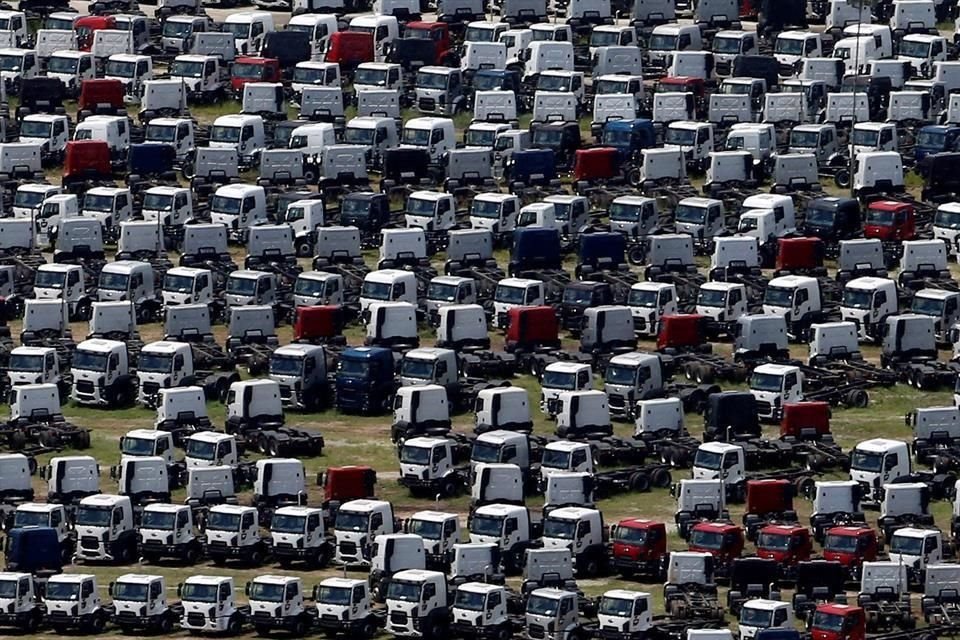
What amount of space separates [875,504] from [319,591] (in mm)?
27466

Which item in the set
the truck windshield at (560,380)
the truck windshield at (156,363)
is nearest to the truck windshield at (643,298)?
the truck windshield at (560,380)

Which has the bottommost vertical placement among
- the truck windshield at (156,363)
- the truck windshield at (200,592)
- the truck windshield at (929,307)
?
the truck windshield at (929,307)

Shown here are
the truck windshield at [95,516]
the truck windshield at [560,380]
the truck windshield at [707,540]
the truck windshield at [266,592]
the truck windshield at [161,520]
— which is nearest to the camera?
the truck windshield at [266,592]

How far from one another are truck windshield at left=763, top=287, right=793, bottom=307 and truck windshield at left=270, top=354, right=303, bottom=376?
2414 cm

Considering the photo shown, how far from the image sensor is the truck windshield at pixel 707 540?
162 meters

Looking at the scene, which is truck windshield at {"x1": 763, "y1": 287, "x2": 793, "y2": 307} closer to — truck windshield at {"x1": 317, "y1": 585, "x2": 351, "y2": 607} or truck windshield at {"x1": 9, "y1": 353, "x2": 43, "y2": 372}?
truck windshield at {"x1": 9, "y1": 353, "x2": 43, "y2": 372}

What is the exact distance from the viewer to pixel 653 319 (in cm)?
19712

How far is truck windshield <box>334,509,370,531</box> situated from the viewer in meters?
164

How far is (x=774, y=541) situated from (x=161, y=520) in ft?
77.4

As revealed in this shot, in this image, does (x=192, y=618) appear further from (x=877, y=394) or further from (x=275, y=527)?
(x=877, y=394)

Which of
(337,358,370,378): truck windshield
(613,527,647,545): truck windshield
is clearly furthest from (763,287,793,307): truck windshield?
(613,527,647,545): truck windshield

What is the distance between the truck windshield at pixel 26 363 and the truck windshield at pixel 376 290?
59.7ft

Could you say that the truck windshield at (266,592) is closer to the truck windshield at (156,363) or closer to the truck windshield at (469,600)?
the truck windshield at (469,600)

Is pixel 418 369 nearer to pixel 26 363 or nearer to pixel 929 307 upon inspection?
pixel 26 363
